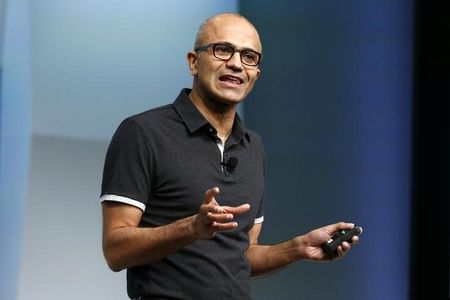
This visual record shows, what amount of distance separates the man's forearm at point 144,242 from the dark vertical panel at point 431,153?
5.20ft

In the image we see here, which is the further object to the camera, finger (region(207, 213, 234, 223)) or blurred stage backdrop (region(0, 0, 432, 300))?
blurred stage backdrop (region(0, 0, 432, 300))

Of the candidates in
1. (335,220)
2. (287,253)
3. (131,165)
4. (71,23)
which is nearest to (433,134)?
(335,220)

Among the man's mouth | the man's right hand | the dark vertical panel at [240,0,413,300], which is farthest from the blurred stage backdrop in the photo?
the man's right hand

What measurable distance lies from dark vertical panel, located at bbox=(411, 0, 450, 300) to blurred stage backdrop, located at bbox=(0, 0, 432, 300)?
0.04 metres

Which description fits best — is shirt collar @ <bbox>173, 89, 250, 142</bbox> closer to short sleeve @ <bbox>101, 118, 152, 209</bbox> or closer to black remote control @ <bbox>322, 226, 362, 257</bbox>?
short sleeve @ <bbox>101, 118, 152, 209</bbox>

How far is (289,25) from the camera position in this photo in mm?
2650

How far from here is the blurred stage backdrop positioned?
7.14 ft

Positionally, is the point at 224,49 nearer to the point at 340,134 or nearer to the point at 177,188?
the point at 177,188

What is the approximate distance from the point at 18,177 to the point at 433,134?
1.53m

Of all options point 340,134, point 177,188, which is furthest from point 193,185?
point 340,134

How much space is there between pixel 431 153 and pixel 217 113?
134cm

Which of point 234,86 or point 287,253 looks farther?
point 287,253

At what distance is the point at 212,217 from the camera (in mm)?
1107

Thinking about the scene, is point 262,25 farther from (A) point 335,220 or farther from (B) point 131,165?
(B) point 131,165
